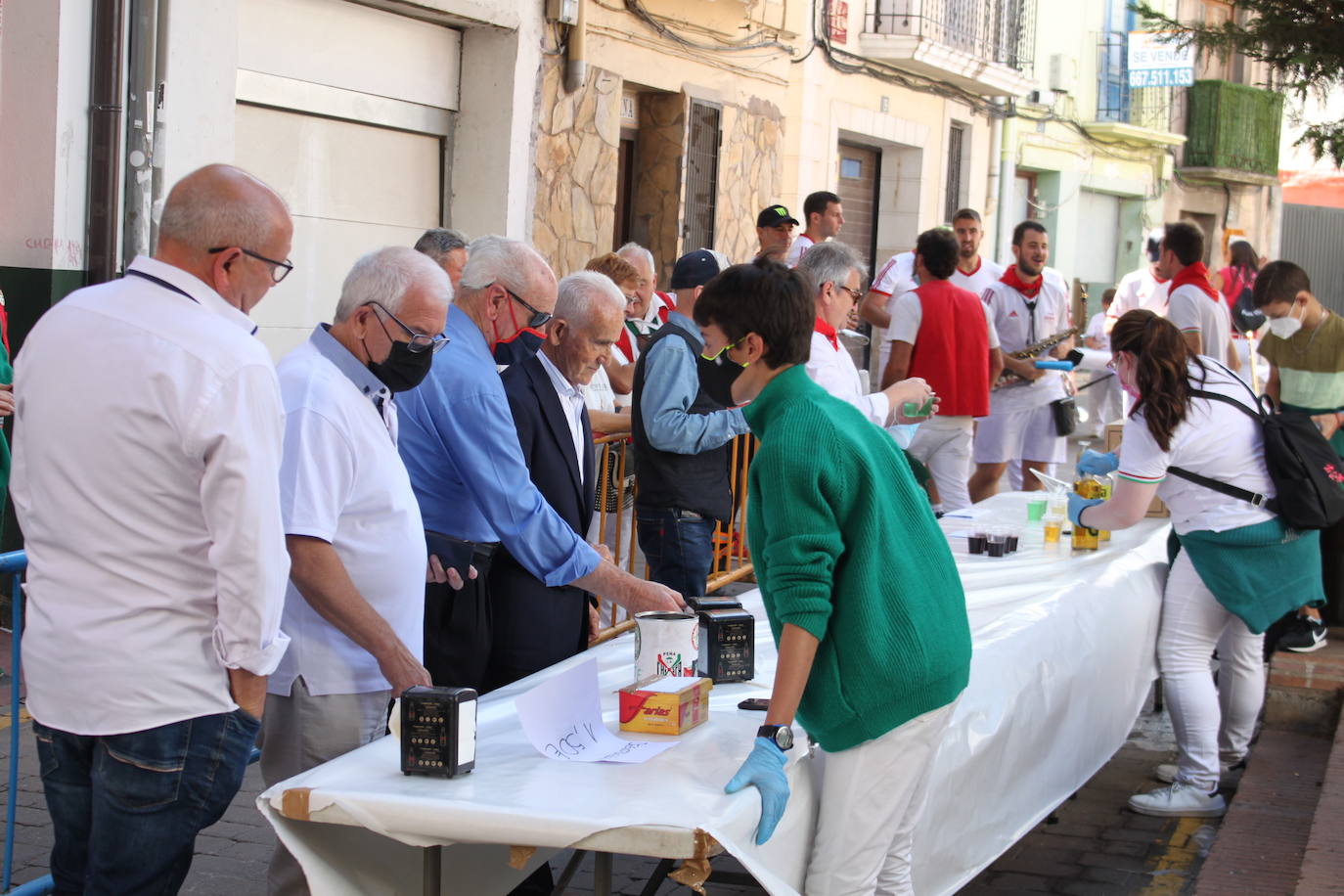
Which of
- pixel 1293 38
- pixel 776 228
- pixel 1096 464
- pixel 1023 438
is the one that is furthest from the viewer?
pixel 1023 438

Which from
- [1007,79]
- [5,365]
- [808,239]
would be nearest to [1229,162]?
[1007,79]

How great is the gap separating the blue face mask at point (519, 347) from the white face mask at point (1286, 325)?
443 cm

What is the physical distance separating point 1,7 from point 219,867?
14.4 feet

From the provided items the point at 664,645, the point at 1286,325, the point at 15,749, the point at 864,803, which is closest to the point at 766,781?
the point at 864,803

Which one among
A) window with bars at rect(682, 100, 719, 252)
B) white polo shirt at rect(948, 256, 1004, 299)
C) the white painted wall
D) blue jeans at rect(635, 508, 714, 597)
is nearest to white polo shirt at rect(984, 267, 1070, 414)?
white polo shirt at rect(948, 256, 1004, 299)

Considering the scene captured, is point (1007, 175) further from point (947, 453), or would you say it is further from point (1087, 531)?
point (1087, 531)

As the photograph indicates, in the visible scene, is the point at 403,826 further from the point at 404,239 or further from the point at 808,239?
the point at 404,239

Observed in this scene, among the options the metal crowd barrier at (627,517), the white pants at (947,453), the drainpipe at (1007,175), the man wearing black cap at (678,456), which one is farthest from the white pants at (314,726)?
the drainpipe at (1007,175)

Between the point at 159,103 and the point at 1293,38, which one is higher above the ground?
the point at 1293,38

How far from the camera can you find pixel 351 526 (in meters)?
3.22

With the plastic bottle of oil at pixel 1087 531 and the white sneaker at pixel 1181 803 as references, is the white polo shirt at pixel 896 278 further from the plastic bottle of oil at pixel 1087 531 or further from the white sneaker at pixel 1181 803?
the white sneaker at pixel 1181 803

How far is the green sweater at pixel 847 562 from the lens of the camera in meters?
2.85

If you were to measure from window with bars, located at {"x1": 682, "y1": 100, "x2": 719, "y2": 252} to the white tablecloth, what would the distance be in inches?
278

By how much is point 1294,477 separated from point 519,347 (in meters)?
2.75
